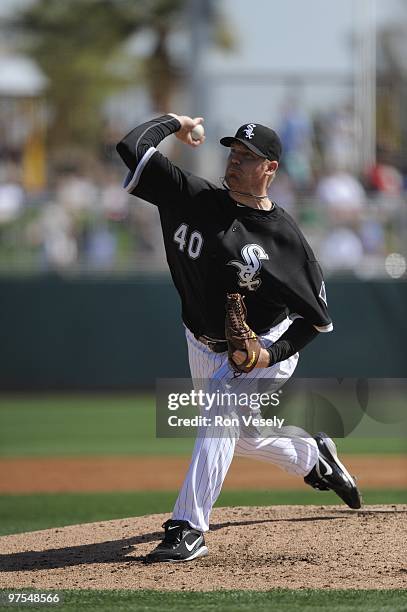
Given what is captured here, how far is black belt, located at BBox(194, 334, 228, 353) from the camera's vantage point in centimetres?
476

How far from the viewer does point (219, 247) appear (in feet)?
15.0

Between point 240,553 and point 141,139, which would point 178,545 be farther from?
point 141,139

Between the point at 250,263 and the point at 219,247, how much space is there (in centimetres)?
15

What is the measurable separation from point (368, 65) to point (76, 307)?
528 centimetres

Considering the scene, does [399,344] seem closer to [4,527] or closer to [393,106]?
[393,106]

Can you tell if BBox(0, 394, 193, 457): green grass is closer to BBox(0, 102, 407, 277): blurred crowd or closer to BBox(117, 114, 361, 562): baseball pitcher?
BBox(0, 102, 407, 277): blurred crowd

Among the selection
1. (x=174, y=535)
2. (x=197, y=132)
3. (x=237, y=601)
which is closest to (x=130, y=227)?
(x=197, y=132)

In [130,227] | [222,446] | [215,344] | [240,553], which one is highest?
[130,227]

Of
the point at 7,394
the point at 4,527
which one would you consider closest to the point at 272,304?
the point at 4,527

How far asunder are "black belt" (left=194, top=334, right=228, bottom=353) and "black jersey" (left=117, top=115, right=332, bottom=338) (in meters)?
0.03

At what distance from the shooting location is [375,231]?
1226 centimetres

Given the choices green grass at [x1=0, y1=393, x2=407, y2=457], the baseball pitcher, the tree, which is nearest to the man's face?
the baseball pitcher

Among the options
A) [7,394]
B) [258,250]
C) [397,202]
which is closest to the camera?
[258,250]

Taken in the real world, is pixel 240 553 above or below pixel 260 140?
below
